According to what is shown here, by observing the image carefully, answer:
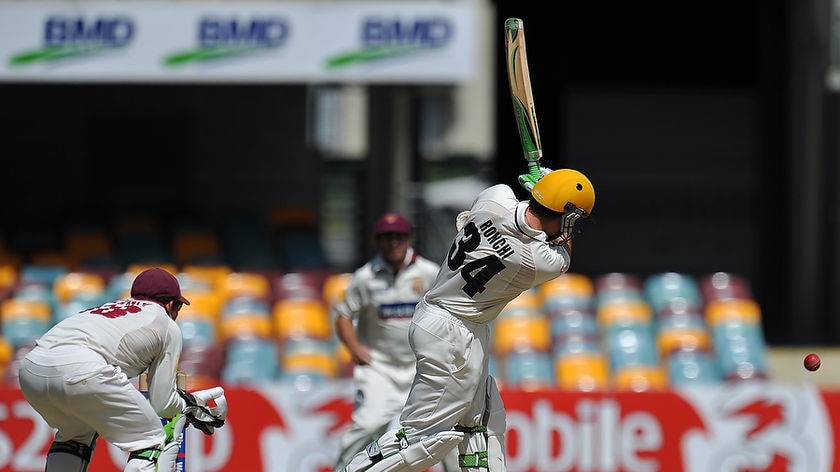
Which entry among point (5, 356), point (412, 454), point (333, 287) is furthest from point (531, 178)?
point (333, 287)

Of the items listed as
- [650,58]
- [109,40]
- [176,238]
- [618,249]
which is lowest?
[618,249]

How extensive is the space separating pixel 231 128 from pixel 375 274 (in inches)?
320

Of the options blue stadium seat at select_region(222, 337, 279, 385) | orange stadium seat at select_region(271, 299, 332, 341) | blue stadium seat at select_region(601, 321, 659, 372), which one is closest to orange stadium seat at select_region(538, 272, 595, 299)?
blue stadium seat at select_region(601, 321, 659, 372)

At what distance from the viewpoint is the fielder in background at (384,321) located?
25.5 ft

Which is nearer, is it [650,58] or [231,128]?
[231,128]


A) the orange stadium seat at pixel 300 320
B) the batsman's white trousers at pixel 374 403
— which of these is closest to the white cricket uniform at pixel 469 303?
the batsman's white trousers at pixel 374 403

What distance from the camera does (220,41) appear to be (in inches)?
474

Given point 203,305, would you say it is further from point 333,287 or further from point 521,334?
point 521,334

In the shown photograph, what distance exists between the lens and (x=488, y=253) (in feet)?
20.1

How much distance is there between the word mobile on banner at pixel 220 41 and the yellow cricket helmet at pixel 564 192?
20.0 feet

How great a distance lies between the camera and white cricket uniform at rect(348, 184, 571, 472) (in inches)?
239

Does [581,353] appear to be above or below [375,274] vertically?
below

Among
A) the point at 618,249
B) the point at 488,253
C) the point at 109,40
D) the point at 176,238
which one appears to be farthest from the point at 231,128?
the point at 488,253

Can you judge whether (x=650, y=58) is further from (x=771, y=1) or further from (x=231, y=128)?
(x=231, y=128)
